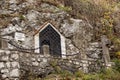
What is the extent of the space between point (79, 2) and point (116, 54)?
477 cm

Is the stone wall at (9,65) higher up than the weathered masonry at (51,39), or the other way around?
the weathered masonry at (51,39)

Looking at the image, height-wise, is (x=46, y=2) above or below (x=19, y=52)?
above

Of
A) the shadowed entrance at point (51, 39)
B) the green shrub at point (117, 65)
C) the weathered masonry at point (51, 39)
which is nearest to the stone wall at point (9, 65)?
the green shrub at point (117, 65)

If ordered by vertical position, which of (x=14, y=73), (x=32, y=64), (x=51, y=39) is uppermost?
(x=51, y=39)

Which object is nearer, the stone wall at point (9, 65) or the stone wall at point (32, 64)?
the stone wall at point (9, 65)

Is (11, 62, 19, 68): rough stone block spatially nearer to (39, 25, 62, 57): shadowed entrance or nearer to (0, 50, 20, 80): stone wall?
(0, 50, 20, 80): stone wall

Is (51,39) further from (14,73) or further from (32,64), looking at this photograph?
(14,73)

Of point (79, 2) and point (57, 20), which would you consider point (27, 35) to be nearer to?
point (57, 20)

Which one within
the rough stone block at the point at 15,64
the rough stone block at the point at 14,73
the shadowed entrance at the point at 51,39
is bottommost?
the rough stone block at the point at 14,73

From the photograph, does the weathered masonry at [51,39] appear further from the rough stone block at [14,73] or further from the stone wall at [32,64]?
the rough stone block at [14,73]

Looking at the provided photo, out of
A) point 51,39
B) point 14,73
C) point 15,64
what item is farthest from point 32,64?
point 51,39

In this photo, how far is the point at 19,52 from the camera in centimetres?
1312

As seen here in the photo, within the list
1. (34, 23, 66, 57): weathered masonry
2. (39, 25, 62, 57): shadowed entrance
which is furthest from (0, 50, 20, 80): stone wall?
(39, 25, 62, 57): shadowed entrance

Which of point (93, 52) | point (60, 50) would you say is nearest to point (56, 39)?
point (60, 50)
